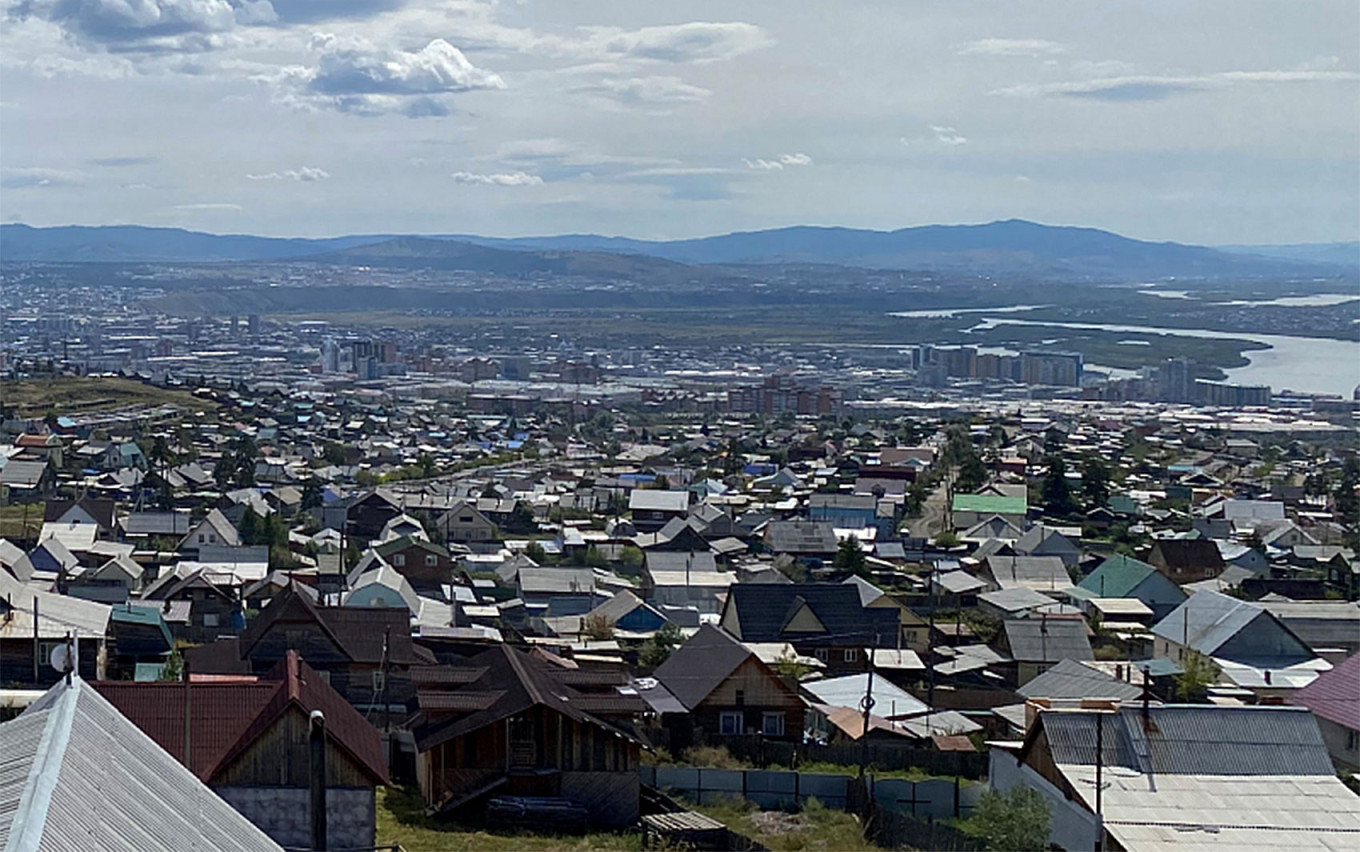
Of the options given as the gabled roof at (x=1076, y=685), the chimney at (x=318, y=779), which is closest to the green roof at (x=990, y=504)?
the gabled roof at (x=1076, y=685)

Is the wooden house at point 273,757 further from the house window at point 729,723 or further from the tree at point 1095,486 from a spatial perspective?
the tree at point 1095,486

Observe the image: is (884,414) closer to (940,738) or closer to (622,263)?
(940,738)

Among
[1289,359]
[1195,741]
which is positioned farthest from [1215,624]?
[1289,359]

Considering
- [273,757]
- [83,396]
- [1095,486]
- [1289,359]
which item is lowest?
[1289,359]

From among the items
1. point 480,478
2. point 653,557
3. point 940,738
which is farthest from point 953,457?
point 940,738

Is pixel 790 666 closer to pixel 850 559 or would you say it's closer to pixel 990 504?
pixel 850 559

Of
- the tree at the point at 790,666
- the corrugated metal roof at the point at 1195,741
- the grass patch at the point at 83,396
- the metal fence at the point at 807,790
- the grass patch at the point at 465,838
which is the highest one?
the corrugated metal roof at the point at 1195,741

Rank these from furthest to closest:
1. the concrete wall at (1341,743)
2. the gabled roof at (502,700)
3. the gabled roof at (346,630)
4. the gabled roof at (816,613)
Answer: the gabled roof at (816,613), the gabled roof at (346,630), the concrete wall at (1341,743), the gabled roof at (502,700)
